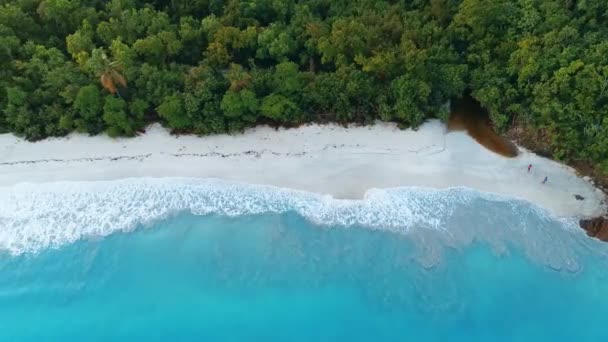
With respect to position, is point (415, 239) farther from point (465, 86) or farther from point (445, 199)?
point (465, 86)

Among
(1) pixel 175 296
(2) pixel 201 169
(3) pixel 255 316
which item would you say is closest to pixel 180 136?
(2) pixel 201 169

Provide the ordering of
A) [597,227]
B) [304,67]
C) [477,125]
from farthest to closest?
[304,67] → [477,125] → [597,227]

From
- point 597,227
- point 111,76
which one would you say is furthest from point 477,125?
point 111,76

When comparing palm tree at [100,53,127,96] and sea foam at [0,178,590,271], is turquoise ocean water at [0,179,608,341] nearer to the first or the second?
sea foam at [0,178,590,271]

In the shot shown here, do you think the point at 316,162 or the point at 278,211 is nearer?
the point at 278,211

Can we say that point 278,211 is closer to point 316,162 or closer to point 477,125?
point 316,162

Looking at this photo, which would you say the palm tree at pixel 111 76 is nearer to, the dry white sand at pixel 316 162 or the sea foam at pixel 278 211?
the dry white sand at pixel 316 162
